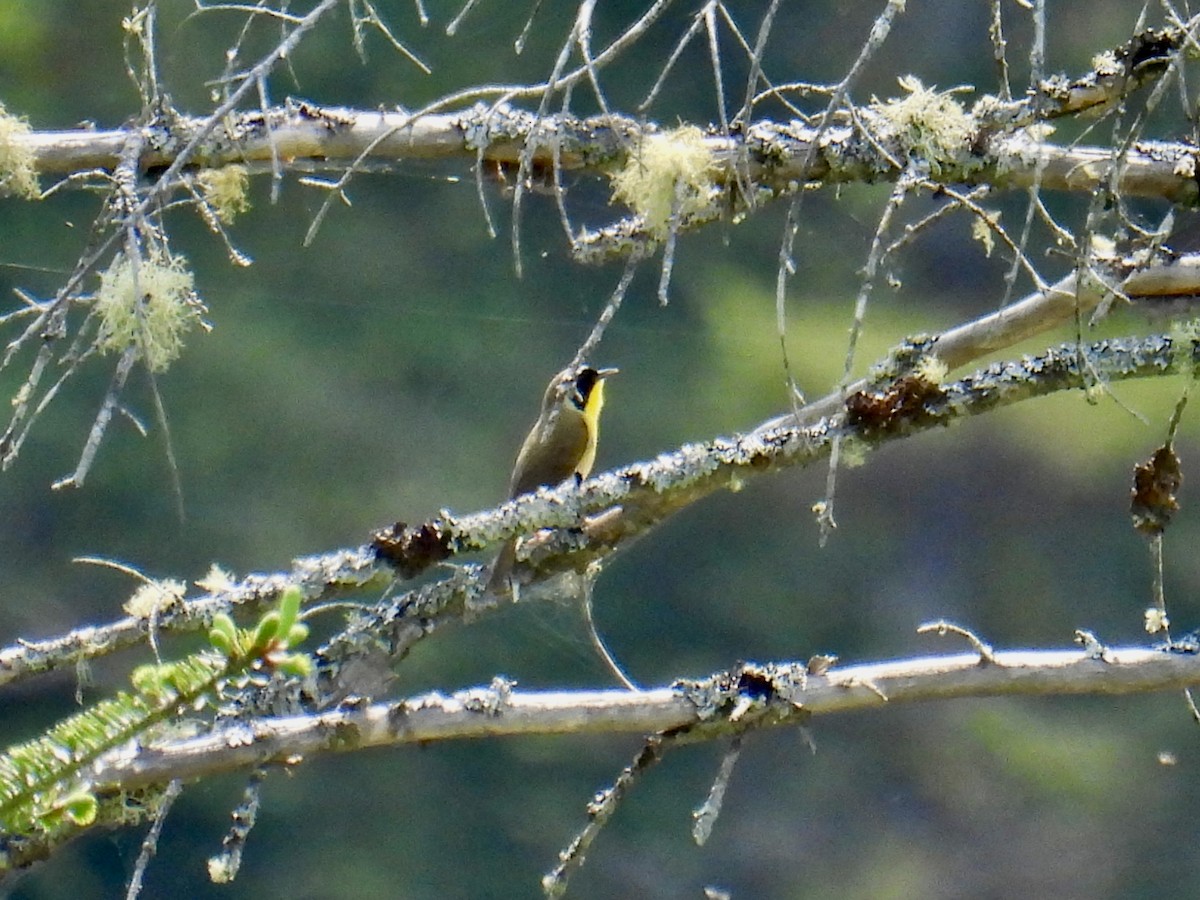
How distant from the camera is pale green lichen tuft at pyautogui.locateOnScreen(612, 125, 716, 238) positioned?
161cm

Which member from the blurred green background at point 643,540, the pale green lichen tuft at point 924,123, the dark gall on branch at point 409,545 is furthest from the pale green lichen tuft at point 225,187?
the blurred green background at point 643,540

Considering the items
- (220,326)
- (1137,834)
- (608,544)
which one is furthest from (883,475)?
(608,544)

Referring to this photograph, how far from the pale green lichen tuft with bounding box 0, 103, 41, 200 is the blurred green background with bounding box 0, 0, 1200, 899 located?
11.3 feet

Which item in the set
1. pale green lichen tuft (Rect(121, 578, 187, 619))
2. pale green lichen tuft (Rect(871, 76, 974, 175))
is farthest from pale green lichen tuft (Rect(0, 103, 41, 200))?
pale green lichen tuft (Rect(871, 76, 974, 175))

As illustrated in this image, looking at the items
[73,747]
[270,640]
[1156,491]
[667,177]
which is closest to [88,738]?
[73,747]

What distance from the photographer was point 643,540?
6172mm

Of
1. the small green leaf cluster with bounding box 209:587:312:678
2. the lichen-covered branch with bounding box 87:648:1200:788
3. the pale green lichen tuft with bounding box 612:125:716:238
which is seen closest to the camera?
the small green leaf cluster with bounding box 209:587:312:678

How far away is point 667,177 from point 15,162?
751 mm

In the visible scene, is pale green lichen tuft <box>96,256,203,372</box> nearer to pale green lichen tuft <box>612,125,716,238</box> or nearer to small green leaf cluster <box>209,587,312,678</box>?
pale green lichen tuft <box>612,125,716,238</box>

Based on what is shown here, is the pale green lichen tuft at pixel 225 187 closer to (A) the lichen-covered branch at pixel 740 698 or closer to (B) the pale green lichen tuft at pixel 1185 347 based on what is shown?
(A) the lichen-covered branch at pixel 740 698

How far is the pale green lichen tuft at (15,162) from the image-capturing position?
1.80 metres

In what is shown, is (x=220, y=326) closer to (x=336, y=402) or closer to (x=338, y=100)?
(x=336, y=402)

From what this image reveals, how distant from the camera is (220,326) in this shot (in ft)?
18.7

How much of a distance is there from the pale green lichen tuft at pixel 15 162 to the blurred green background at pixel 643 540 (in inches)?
135
